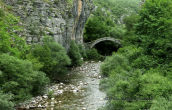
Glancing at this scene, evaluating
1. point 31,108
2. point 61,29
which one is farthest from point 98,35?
point 31,108

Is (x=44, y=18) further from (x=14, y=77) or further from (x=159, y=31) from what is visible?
(x=159, y=31)

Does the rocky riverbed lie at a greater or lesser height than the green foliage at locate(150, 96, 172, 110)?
lesser

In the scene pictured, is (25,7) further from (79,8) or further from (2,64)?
(79,8)

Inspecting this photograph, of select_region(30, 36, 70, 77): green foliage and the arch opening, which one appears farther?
the arch opening

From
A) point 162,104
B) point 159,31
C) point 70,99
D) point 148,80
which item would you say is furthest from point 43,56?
point 162,104

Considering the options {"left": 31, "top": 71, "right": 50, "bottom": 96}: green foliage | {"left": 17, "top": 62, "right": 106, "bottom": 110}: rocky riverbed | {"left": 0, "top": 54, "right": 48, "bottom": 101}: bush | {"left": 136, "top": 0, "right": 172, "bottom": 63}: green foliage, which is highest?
{"left": 136, "top": 0, "right": 172, "bottom": 63}: green foliage

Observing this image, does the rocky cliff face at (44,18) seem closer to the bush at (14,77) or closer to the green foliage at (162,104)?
the bush at (14,77)

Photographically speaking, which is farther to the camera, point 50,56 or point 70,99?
point 50,56

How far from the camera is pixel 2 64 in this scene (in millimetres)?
12703

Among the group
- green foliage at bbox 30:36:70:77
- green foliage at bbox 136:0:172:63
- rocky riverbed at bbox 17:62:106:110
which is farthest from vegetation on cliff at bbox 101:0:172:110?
green foliage at bbox 30:36:70:77

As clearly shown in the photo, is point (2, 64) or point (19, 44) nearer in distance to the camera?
point (2, 64)

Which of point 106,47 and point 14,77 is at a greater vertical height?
point 14,77

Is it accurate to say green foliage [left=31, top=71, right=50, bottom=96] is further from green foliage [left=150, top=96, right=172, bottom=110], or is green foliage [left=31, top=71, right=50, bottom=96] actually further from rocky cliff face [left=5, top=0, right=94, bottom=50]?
green foliage [left=150, top=96, right=172, bottom=110]

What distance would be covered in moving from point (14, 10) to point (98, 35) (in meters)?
38.6
